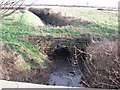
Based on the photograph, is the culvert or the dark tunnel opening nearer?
the culvert

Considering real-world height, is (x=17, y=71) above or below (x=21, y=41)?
below

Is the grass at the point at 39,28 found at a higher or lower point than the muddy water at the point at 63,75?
higher

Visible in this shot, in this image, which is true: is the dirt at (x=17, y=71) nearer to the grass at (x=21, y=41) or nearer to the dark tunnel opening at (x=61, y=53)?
the grass at (x=21, y=41)

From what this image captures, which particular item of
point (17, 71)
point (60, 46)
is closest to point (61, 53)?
point (60, 46)

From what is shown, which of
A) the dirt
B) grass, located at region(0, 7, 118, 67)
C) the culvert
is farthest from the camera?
grass, located at region(0, 7, 118, 67)

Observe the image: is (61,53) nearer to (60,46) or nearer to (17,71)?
(60,46)

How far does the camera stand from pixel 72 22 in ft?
24.3

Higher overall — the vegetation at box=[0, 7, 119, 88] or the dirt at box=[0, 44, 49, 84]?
the vegetation at box=[0, 7, 119, 88]

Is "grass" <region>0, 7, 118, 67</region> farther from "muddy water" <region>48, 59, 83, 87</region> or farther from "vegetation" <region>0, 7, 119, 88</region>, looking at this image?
"muddy water" <region>48, 59, 83, 87</region>

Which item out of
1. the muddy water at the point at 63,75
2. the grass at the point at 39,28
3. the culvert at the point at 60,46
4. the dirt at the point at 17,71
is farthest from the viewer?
the grass at the point at 39,28

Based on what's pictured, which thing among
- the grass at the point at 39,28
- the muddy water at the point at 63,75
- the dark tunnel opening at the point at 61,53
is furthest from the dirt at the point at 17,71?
the dark tunnel opening at the point at 61,53

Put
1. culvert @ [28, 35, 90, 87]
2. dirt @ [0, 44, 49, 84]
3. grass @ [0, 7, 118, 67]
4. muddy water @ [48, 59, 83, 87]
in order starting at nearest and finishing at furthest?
1. muddy water @ [48, 59, 83, 87]
2. dirt @ [0, 44, 49, 84]
3. culvert @ [28, 35, 90, 87]
4. grass @ [0, 7, 118, 67]

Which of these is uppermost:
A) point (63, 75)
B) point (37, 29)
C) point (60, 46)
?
point (37, 29)

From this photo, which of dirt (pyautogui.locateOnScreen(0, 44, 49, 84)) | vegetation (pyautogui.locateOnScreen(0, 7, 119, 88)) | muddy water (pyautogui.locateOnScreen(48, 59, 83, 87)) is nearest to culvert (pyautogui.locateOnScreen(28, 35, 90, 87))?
muddy water (pyautogui.locateOnScreen(48, 59, 83, 87))
